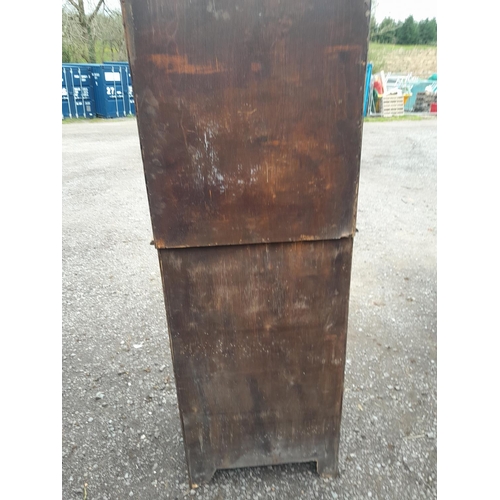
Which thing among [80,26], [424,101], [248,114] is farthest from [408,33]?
[248,114]

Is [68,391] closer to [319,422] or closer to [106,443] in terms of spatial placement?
[106,443]

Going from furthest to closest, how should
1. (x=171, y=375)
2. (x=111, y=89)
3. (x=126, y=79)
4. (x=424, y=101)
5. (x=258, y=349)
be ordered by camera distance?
(x=424, y=101), (x=126, y=79), (x=111, y=89), (x=171, y=375), (x=258, y=349)

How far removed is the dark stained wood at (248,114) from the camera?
1161 millimetres

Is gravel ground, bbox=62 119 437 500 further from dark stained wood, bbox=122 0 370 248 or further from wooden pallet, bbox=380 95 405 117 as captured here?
wooden pallet, bbox=380 95 405 117

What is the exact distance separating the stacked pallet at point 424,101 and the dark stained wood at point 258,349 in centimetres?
1432

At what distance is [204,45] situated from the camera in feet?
3.85

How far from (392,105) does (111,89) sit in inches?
334

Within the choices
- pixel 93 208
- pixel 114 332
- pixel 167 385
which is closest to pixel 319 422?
pixel 167 385

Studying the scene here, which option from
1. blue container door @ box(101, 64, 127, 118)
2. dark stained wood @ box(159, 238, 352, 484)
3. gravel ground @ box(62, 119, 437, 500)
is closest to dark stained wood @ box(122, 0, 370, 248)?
dark stained wood @ box(159, 238, 352, 484)

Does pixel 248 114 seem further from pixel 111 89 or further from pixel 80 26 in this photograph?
pixel 80 26

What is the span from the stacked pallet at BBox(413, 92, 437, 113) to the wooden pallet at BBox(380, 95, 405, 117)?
1.25 meters

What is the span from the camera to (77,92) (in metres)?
12.7

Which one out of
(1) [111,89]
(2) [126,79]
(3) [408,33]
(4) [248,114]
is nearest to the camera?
(4) [248,114]

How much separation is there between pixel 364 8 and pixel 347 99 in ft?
0.76
